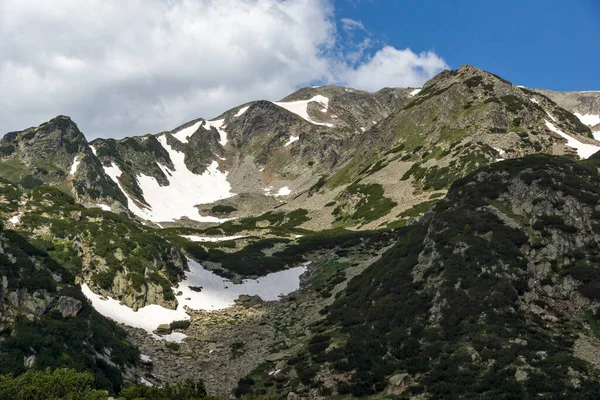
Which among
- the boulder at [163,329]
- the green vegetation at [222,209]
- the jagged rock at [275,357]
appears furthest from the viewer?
the green vegetation at [222,209]

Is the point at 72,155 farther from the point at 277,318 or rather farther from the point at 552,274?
the point at 552,274

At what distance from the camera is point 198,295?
4862 cm

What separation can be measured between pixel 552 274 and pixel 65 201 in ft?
177

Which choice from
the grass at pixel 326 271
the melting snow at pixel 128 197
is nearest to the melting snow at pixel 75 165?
the melting snow at pixel 128 197

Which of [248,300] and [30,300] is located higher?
[248,300]

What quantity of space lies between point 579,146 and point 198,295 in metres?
95.3

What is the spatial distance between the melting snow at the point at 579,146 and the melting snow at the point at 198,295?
7227 cm

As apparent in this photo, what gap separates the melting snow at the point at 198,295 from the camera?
1538 inches

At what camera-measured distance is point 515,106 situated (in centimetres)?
11894

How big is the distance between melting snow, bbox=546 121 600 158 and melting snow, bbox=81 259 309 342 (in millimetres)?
72269

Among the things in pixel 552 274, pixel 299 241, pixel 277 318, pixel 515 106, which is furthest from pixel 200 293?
pixel 515 106

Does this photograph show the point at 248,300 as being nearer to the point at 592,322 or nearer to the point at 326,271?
the point at 326,271

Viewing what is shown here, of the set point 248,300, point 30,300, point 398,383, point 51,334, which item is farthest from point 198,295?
point 398,383

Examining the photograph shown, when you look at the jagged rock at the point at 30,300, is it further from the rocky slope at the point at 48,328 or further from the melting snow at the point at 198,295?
the melting snow at the point at 198,295
